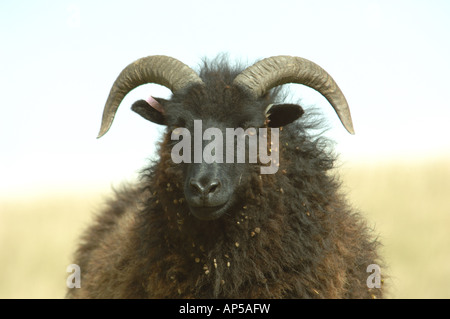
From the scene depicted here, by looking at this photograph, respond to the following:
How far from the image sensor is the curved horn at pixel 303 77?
19.8ft

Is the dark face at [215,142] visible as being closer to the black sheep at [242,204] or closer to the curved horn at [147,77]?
the black sheep at [242,204]

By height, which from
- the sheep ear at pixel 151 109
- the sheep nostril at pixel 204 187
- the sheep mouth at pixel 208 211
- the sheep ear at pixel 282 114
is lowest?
the sheep mouth at pixel 208 211

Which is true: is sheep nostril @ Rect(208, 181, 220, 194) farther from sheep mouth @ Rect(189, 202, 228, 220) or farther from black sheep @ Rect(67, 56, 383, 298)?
sheep mouth @ Rect(189, 202, 228, 220)

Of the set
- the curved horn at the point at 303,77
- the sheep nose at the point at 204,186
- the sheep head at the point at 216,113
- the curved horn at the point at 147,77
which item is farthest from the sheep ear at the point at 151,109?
the sheep nose at the point at 204,186

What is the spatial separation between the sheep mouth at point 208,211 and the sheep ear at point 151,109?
1403mm

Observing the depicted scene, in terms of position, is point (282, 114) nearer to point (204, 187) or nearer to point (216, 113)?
point (216, 113)

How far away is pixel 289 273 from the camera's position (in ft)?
19.1

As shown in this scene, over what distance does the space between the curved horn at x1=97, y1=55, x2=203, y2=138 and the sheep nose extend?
1.24m

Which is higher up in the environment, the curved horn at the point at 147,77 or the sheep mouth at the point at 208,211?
the curved horn at the point at 147,77

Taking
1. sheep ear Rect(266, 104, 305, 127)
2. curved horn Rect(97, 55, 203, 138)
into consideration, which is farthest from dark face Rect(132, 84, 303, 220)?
curved horn Rect(97, 55, 203, 138)
